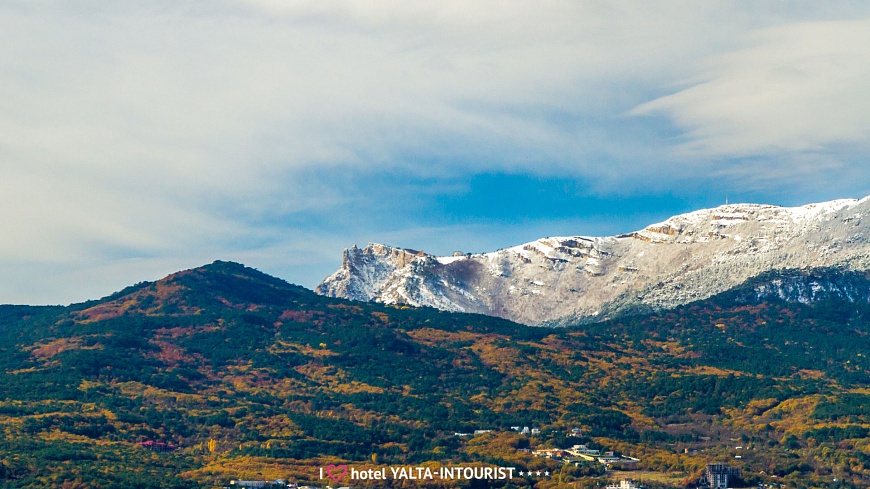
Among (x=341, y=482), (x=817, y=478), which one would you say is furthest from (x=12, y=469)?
(x=817, y=478)

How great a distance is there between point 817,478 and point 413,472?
60154 millimetres

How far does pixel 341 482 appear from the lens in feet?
641

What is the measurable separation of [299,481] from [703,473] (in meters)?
59.9

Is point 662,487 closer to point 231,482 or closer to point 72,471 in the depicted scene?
point 231,482

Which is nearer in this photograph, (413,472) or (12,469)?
(12,469)

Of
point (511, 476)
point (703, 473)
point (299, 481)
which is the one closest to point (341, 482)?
point (299, 481)

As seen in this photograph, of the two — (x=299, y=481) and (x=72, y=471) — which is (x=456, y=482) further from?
(x=72, y=471)

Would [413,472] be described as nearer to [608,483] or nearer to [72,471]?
[608,483]

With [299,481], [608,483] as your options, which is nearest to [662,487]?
[608,483]

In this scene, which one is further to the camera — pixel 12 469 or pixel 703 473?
pixel 703 473

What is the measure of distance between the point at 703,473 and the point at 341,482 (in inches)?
2119

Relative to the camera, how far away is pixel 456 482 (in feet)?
633

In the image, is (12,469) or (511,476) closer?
(12,469)

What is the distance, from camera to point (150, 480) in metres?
187
